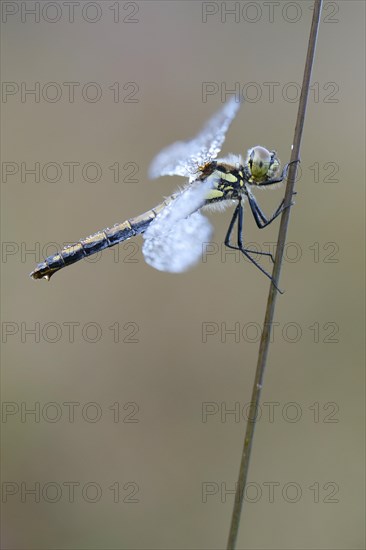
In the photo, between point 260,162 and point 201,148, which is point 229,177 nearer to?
point 260,162

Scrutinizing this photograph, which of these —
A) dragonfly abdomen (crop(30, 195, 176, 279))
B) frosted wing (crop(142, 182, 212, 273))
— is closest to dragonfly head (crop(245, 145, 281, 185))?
frosted wing (crop(142, 182, 212, 273))

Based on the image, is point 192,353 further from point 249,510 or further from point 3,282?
point 3,282

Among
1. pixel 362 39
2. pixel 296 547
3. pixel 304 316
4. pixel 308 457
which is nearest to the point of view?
pixel 296 547

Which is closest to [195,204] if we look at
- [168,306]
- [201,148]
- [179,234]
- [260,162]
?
[179,234]

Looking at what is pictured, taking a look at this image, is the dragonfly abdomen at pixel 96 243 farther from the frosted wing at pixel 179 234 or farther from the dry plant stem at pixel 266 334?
the dry plant stem at pixel 266 334

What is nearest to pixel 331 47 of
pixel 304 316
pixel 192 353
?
pixel 304 316

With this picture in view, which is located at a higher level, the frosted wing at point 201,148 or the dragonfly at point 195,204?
the frosted wing at point 201,148

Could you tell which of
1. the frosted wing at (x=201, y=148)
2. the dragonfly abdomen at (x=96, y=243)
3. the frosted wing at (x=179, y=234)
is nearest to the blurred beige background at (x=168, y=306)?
the frosted wing at (x=201, y=148)
